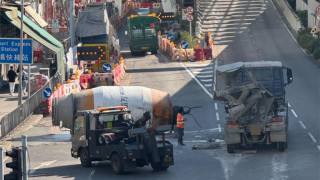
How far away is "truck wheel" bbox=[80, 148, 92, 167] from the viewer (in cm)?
3238

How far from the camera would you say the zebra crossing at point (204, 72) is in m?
55.6

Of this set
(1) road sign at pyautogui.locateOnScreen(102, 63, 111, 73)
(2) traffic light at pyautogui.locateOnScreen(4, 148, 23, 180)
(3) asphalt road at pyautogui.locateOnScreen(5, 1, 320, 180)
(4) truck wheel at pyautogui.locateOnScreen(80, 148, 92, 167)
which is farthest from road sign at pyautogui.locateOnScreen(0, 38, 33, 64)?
(2) traffic light at pyautogui.locateOnScreen(4, 148, 23, 180)

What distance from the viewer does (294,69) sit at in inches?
2349

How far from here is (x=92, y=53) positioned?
62.9 metres

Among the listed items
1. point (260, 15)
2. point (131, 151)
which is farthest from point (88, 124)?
point (260, 15)

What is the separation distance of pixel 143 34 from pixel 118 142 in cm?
4174

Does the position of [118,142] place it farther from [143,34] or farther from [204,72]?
[143,34]

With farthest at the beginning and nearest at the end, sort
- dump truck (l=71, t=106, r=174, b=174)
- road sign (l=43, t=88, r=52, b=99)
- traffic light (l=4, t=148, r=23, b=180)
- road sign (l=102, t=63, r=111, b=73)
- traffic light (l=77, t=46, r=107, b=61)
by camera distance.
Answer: traffic light (l=77, t=46, r=107, b=61), road sign (l=102, t=63, r=111, b=73), road sign (l=43, t=88, r=52, b=99), dump truck (l=71, t=106, r=174, b=174), traffic light (l=4, t=148, r=23, b=180)

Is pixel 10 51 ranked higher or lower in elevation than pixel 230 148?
higher

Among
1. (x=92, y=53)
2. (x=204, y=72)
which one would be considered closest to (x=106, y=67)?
(x=92, y=53)

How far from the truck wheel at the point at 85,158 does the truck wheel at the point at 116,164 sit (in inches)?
59.7

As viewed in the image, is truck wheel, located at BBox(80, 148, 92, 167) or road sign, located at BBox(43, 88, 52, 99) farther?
road sign, located at BBox(43, 88, 52, 99)

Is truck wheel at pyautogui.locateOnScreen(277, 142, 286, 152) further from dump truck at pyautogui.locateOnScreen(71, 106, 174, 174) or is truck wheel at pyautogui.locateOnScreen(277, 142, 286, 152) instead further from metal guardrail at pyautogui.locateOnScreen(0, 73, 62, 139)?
metal guardrail at pyautogui.locateOnScreen(0, 73, 62, 139)

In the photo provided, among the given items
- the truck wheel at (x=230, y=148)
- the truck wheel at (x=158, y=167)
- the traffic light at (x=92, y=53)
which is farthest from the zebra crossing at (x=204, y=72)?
the truck wheel at (x=158, y=167)
